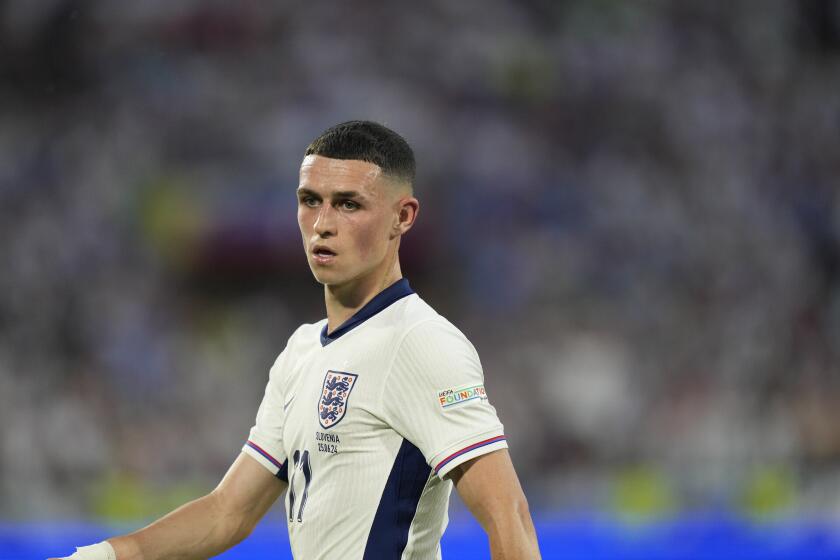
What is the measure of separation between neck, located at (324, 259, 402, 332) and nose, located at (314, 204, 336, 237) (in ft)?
0.49

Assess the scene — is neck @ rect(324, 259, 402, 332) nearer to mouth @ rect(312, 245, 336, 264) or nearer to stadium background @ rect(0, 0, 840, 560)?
mouth @ rect(312, 245, 336, 264)

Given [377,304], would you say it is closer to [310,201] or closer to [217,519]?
[310,201]

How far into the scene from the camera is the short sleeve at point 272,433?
2.48 m

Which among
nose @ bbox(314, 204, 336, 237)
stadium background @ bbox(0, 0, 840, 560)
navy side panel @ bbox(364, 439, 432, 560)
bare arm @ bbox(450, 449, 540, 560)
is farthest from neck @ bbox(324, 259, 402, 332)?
stadium background @ bbox(0, 0, 840, 560)

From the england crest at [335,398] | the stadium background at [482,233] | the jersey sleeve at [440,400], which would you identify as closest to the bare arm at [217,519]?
the england crest at [335,398]

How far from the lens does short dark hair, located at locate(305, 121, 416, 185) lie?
2.23m

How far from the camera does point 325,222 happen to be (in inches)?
86.7

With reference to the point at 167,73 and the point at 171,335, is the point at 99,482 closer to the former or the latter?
the point at 171,335

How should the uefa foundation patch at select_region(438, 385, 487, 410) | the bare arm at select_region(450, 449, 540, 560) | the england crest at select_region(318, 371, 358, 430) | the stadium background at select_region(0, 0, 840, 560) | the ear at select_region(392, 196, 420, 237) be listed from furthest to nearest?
the stadium background at select_region(0, 0, 840, 560) < the ear at select_region(392, 196, 420, 237) < the england crest at select_region(318, 371, 358, 430) < the uefa foundation patch at select_region(438, 385, 487, 410) < the bare arm at select_region(450, 449, 540, 560)

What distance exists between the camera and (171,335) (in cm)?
794

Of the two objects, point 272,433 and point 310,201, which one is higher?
point 310,201

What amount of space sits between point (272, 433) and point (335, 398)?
0.36m

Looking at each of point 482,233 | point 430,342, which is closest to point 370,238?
point 430,342

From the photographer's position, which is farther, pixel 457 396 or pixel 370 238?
pixel 370 238
